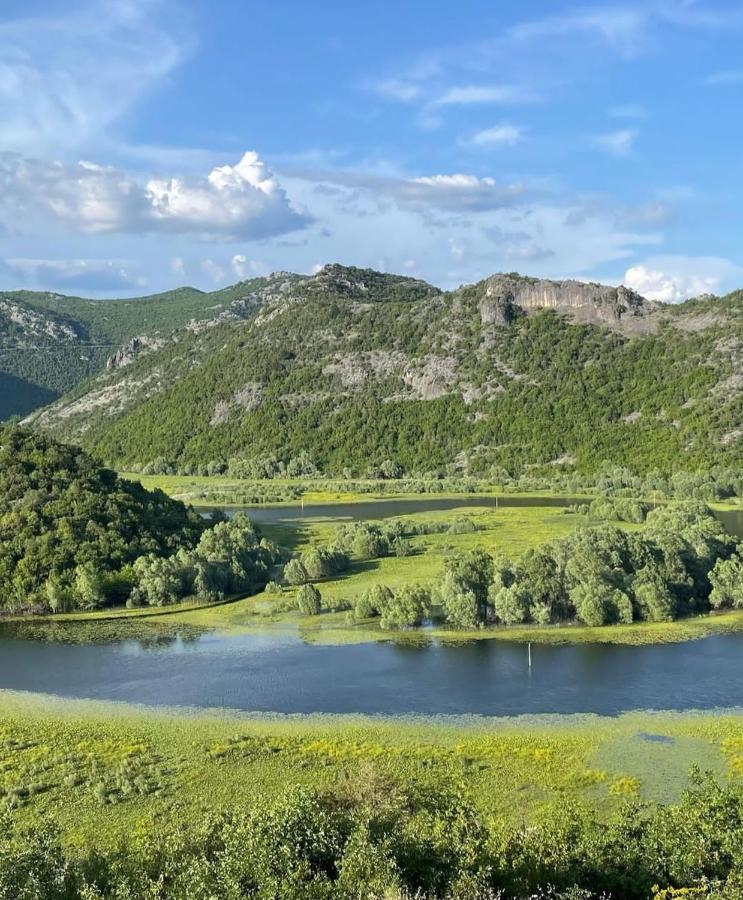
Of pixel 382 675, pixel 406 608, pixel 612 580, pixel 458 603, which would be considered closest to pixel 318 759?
pixel 382 675

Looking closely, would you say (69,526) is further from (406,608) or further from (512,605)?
(512,605)

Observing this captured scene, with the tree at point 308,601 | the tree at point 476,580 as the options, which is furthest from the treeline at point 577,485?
the tree at point 308,601

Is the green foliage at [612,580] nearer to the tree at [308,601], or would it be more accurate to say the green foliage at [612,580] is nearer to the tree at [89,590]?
the tree at [308,601]

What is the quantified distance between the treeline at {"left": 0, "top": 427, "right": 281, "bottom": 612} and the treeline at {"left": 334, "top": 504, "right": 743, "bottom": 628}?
17.3m

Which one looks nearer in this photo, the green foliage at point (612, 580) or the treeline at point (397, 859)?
the treeline at point (397, 859)

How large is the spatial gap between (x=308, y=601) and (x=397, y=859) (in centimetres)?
4599

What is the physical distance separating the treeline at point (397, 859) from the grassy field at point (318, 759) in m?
5.77

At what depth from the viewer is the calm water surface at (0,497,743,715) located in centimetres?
4978

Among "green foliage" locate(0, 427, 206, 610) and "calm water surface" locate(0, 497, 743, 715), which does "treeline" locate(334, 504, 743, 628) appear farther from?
"green foliage" locate(0, 427, 206, 610)

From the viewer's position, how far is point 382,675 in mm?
55031

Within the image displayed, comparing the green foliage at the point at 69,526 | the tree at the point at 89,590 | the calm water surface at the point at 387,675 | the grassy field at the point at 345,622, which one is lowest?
the calm water surface at the point at 387,675

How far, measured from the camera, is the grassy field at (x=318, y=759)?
121ft

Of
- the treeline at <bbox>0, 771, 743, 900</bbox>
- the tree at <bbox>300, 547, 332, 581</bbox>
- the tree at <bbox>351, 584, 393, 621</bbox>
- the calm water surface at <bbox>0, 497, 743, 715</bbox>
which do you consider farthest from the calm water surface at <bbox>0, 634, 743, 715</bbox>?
the tree at <bbox>300, 547, 332, 581</bbox>

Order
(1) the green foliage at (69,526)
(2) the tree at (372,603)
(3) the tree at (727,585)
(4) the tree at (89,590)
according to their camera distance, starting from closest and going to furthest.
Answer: (2) the tree at (372,603) → (3) the tree at (727,585) → (4) the tree at (89,590) → (1) the green foliage at (69,526)
